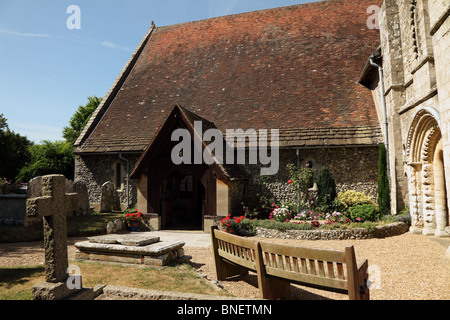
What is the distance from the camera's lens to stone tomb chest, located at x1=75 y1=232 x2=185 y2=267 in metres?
6.38

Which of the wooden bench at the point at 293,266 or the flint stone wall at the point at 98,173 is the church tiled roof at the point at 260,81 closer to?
the flint stone wall at the point at 98,173

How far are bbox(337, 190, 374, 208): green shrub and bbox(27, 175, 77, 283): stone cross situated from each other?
34.4 ft

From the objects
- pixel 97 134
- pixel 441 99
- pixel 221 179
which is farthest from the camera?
pixel 97 134

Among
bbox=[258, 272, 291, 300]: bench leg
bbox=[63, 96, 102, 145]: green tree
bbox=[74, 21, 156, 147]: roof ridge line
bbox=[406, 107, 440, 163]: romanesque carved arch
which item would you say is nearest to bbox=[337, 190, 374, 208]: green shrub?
bbox=[406, 107, 440, 163]: romanesque carved arch

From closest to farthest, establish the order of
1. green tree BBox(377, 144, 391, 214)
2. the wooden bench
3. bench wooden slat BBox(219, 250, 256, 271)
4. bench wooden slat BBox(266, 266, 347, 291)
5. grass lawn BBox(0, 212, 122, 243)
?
the wooden bench
bench wooden slat BBox(266, 266, 347, 291)
bench wooden slat BBox(219, 250, 256, 271)
grass lawn BBox(0, 212, 122, 243)
green tree BBox(377, 144, 391, 214)

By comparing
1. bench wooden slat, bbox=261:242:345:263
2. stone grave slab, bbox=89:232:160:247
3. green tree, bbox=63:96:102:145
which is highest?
green tree, bbox=63:96:102:145

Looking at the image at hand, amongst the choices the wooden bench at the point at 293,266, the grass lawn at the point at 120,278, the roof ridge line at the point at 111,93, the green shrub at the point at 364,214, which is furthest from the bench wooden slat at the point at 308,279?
the roof ridge line at the point at 111,93

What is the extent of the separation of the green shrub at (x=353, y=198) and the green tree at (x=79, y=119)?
35702 mm

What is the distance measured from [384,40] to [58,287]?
43.0 feet

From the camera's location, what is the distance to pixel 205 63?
57.6ft

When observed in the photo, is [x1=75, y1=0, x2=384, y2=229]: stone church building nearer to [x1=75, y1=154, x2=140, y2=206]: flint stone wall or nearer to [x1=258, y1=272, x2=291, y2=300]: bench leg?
[x1=75, y1=154, x2=140, y2=206]: flint stone wall

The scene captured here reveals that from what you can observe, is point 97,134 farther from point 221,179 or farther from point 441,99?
point 441,99

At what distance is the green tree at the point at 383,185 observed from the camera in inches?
447
